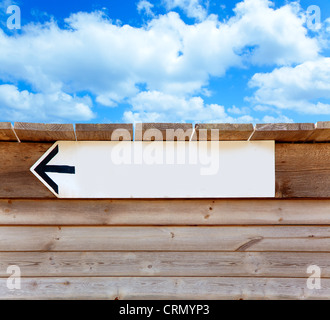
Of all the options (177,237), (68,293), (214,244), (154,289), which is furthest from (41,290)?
(214,244)

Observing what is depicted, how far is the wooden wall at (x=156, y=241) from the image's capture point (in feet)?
6.92

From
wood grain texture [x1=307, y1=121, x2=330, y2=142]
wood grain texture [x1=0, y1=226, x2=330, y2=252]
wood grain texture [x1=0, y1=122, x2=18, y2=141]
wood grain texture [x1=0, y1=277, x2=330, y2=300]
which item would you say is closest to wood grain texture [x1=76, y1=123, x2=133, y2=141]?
wood grain texture [x1=0, y1=122, x2=18, y2=141]

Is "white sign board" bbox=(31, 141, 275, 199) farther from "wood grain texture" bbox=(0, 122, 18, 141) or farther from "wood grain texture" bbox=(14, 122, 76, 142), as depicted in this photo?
"wood grain texture" bbox=(0, 122, 18, 141)

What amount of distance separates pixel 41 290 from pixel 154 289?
76 cm

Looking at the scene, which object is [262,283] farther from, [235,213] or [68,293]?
[68,293]

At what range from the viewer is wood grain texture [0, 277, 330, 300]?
2105 millimetres

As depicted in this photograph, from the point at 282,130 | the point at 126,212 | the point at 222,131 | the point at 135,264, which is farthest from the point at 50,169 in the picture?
the point at 282,130

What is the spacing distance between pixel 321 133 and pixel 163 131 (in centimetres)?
102

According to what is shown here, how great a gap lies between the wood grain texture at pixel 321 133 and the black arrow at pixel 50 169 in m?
1.57

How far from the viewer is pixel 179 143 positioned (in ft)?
6.78

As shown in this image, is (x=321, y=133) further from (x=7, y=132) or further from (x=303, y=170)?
(x=7, y=132)

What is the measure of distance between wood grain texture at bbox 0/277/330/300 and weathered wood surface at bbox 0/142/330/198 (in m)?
0.62

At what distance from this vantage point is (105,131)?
1.94m
